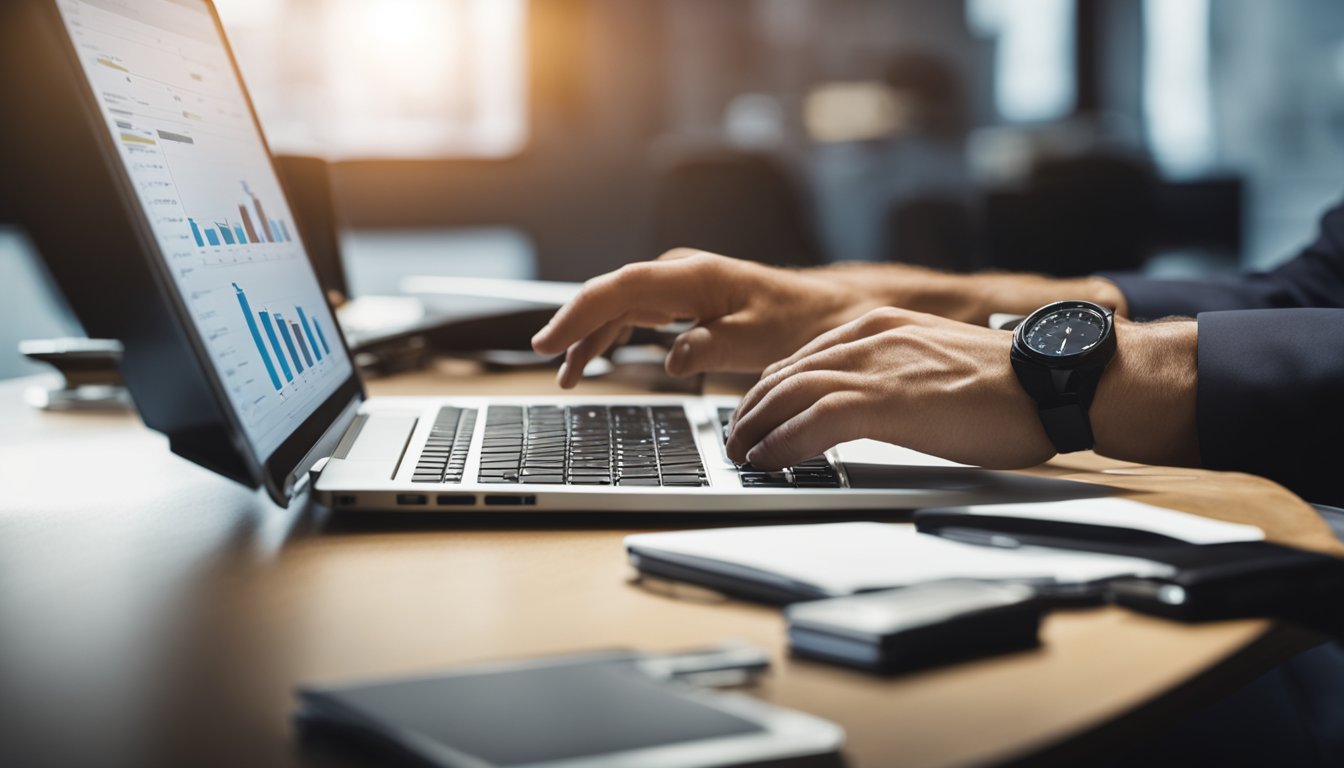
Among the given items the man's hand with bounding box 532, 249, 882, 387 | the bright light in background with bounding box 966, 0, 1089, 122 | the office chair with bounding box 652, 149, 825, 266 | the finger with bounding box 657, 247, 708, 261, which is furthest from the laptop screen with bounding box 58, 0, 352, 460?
the bright light in background with bounding box 966, 0, 1089, 122

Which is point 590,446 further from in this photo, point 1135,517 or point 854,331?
point 1135,517

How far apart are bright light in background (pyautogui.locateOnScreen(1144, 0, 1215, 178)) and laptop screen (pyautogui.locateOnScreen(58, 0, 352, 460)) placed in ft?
16.3

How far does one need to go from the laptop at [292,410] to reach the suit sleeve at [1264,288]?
0.66 metres

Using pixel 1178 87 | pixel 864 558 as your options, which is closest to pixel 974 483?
pixel 864 558

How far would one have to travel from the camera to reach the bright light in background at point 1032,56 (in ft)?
18.7

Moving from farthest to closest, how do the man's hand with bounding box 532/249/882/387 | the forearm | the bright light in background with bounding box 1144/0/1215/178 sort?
the bright light in background with bounding box 1144/0/1215/178 → the forearm → the man's hand with bounding box 532/249/882/387

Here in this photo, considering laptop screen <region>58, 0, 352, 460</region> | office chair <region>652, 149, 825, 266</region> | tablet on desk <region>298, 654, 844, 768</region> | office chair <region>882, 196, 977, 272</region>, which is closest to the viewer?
tablet on desk <region>298, 654, 844, 768</region>

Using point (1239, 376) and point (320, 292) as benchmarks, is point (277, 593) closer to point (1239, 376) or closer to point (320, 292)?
point (320, 292)

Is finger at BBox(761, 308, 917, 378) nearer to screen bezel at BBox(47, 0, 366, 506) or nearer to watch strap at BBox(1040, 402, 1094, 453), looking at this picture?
watch strap at BBox(1040, 402, 1094, 453)

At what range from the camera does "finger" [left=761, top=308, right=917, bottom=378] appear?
2.65ft

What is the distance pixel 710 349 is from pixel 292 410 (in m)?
0.44

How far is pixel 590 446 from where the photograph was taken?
2.80 ft

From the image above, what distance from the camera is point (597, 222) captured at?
4.74 metres

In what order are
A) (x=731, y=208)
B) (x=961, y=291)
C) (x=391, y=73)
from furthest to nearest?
1. (x=391, y=73)
2. (x=731, y=208)
3. (x=961, y=291)
